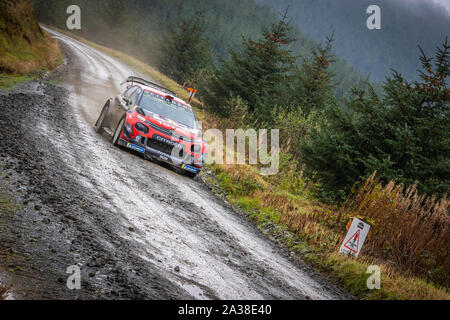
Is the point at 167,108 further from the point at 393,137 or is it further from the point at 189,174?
the point at 393,137

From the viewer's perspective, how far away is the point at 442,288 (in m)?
6.41

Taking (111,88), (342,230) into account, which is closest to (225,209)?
(342,230)

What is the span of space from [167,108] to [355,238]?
6535mm

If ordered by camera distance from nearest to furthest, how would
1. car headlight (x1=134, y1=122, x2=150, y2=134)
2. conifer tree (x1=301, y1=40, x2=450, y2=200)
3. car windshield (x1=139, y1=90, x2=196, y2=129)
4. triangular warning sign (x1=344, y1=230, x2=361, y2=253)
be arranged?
triangular warning sign (x1=344, y1=230, x2=361, y2=253)
conifer tree (x1=301, y1=40, x2=450, y2=200)
car headlight (x1=134, y1=122, x2=150, y2=134)
car windshield (x1=139, y1=90, x2=196, y2=129)

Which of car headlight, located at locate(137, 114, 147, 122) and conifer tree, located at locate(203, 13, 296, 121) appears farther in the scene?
conifer tree, located at locate(203, 13, 296, 121)

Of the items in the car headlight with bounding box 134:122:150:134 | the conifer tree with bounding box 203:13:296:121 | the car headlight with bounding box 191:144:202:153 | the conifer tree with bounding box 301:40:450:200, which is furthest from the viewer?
the conifer tree with bounding box 203:13:296:121

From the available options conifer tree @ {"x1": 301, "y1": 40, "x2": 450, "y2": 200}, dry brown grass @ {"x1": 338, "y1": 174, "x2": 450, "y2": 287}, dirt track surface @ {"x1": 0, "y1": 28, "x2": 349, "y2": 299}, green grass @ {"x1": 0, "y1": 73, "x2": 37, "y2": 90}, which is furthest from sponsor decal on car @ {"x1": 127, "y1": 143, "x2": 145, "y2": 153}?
dry brown grass @ {"x1": 338, "y1": 174, "x2": 450, "y2": 287}

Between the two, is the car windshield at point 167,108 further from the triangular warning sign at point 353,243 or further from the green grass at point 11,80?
the triangular warning sign at point 353,243

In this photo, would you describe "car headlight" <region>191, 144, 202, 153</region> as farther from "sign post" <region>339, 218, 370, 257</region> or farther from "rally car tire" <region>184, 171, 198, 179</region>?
"sign post" <region>339, 218, 370, 257</region>

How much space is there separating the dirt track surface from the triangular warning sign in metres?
1.18

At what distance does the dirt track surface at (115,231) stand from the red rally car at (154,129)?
1.27 ft

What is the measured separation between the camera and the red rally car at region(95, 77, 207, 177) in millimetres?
9516

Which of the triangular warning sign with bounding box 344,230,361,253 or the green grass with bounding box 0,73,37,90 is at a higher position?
the green grass with bounding box 0,73,37,90
